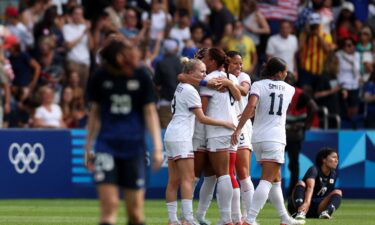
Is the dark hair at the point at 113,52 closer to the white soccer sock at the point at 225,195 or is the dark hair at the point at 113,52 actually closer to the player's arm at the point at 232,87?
the player's arm at the point at 232,87

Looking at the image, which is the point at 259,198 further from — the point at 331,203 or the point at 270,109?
the point at 331,203

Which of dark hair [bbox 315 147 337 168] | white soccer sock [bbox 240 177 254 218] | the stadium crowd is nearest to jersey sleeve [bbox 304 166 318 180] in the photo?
dark hair [bbox 315 147 337 168]

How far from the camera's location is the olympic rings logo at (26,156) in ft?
72.9

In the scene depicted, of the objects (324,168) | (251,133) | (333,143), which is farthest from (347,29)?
(251,133)

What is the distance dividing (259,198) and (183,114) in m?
1.42

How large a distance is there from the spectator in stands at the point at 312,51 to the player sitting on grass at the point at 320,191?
8.58 metres

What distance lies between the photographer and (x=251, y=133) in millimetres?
15547

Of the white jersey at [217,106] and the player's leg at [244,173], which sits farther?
the player's leg at [244,173]

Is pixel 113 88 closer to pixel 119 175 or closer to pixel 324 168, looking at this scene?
pixel 119 175

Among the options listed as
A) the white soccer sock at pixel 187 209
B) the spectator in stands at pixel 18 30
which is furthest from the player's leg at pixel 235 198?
the spectator in stands at pixel 18 30

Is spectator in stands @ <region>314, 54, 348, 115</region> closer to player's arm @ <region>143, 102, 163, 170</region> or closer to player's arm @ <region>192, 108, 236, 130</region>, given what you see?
player's arm @ <region>192, 108, 236, 130</region>

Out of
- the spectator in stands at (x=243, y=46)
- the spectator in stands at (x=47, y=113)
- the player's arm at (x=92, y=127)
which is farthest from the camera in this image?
the spectator in stands at (x=243, y=46)

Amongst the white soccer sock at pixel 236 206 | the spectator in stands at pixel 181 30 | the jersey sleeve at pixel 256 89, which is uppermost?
the spectator in stands at pixel 181 30

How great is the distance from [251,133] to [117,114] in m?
5.05
